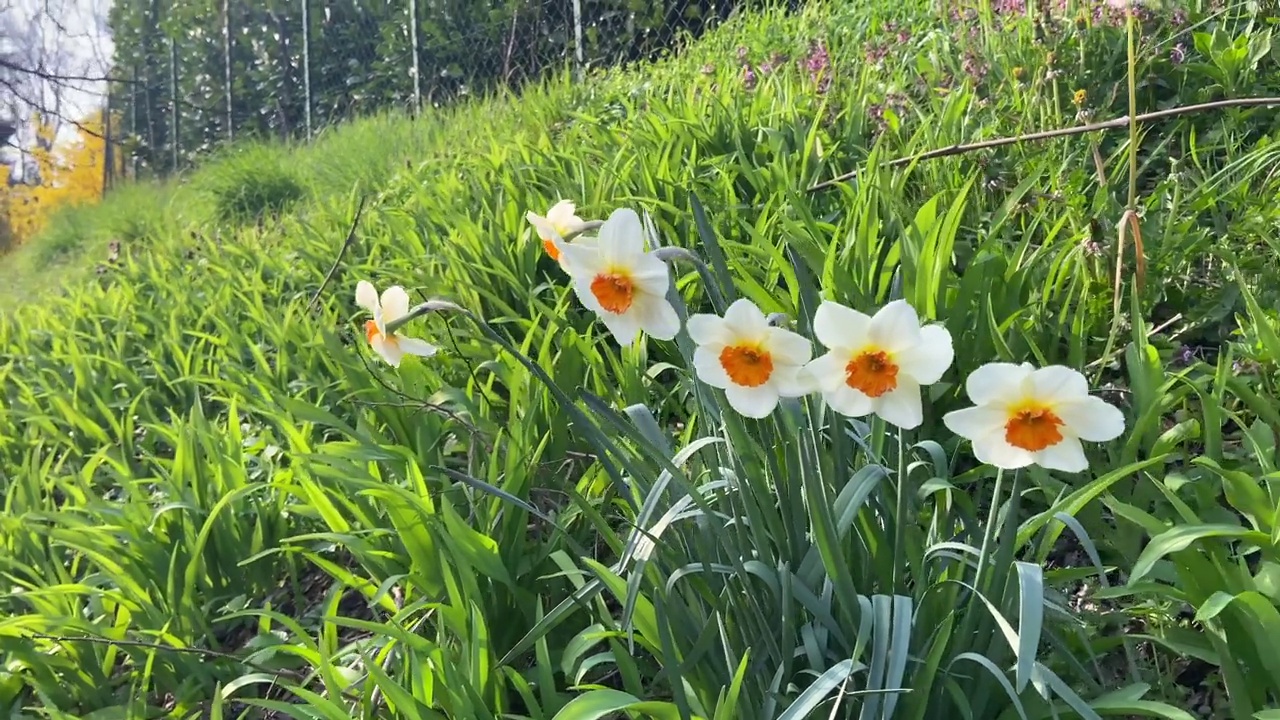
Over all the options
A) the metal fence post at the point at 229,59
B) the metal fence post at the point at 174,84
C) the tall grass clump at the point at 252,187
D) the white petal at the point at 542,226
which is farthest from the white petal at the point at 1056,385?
the metal fence post at the point at 174,84

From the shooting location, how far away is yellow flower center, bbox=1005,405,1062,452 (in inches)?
24.1

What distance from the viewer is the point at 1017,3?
6.91 feet

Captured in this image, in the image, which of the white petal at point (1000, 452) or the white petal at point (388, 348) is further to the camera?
the white petal at point (388, 348)

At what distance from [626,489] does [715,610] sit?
0.49 feet

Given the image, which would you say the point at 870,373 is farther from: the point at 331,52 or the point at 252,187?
the point at 331,52

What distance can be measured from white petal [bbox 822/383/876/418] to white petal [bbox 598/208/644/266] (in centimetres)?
19

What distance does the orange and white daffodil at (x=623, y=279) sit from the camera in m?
0.69

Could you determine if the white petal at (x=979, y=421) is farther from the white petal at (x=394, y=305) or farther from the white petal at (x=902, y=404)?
the white petal at (x=394, y=305)

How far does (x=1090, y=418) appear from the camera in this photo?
606 mm

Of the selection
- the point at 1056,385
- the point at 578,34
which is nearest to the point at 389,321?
the point at 1056,385

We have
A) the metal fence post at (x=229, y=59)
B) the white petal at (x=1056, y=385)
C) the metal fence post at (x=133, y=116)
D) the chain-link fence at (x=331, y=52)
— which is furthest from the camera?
the metal fence post at (x=133, y=116)

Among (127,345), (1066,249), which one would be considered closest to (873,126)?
(1066,249)

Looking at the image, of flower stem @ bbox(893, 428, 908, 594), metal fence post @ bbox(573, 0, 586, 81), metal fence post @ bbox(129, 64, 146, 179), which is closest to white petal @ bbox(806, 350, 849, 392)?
flower stem @ bbox(893, 428, 908, 594)

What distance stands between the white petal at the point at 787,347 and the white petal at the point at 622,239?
128 mm
